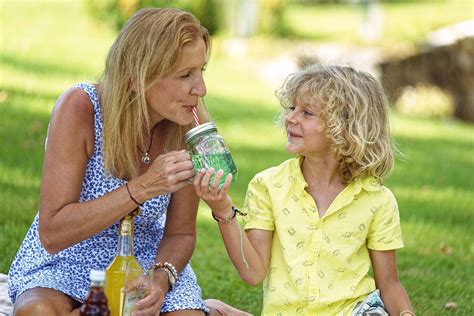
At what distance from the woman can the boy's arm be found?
72 centimetres

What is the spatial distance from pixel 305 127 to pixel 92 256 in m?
0.98

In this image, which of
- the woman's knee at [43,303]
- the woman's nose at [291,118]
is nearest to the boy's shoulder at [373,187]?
the woman's nose at [291,118]

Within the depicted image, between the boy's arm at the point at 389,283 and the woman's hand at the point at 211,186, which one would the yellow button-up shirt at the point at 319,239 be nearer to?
the boy's arm at the point at 389,283

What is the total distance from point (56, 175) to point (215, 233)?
3096 mm

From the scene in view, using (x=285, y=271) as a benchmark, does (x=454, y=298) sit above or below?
below

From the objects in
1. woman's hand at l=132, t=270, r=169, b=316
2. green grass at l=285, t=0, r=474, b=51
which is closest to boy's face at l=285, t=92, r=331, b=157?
woman's hand at l=132, t=270, r=169, b=316

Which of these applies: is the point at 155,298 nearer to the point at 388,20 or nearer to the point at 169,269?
the point at 169,269

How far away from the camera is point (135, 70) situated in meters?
3.59

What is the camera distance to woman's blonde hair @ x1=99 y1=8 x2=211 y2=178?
11.7 ft

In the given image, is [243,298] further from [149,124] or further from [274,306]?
[149,124]

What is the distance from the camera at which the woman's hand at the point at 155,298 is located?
3.55 m

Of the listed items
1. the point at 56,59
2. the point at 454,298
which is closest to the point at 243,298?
the point at 454,298

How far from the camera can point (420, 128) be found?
12.1 m

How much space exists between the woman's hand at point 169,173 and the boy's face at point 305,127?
571mm
